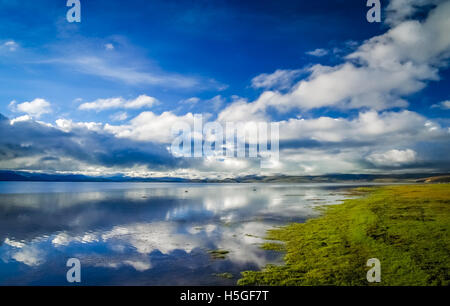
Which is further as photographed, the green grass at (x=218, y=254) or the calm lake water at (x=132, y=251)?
the green grass at (x=218, y=254)

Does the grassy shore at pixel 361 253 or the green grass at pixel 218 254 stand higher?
the grassy shore at pixel 361 253

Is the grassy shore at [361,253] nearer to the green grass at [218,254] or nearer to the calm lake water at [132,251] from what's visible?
the calm lake water at [132,251]

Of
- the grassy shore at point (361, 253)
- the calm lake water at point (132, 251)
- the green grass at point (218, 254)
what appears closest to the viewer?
the grassy shore at point (361, 253)

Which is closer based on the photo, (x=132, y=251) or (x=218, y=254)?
(x=218, y=254)

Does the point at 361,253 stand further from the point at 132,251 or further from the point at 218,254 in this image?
the point at 132,251

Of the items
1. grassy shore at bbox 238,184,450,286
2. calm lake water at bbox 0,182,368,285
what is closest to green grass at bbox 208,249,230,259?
calm lake water at bbox 0,182,368,285

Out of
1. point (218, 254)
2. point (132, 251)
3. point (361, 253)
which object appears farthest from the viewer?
→ point (132, 251)

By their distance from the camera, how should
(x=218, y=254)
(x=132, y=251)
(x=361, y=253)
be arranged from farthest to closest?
(x=132, y=251)
(x=218, y=254)
(x=361, y=253)

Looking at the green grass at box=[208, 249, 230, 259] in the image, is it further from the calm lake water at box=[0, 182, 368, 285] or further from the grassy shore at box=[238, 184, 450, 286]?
the grassy shore at box=[238, 184, 450, 286]

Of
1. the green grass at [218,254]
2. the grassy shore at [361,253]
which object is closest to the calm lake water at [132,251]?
the green grass at [218,254]

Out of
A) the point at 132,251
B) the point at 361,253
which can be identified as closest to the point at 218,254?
the point at 132,251

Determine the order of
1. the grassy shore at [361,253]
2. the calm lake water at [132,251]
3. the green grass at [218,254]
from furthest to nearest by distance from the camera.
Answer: the green grass at [218,254] → the calm lake water at [132,251] → the grassy shore at [361,253]

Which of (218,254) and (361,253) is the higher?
(361,253)
